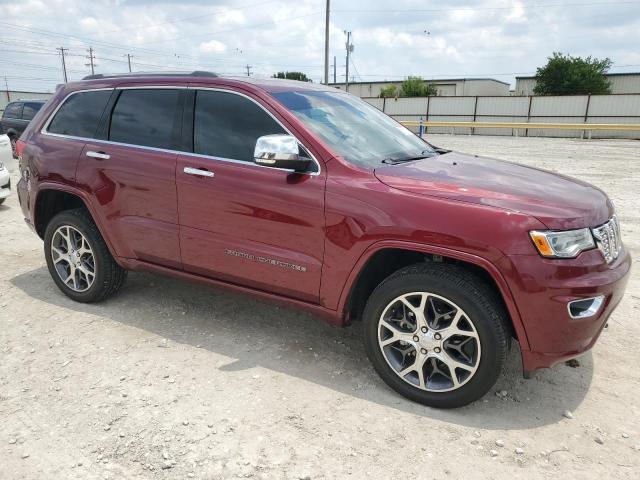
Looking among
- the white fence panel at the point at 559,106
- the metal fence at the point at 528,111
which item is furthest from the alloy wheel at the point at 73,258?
the white fence panel at the point at 559,106

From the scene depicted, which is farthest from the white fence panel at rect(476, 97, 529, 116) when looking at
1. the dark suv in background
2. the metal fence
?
the dark suv in background

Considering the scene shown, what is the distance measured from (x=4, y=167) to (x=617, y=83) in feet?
187

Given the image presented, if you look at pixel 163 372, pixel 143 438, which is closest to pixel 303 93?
pixel 163 372

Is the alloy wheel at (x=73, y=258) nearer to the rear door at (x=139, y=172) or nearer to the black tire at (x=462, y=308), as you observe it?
the rear door at (x=139, y=172)

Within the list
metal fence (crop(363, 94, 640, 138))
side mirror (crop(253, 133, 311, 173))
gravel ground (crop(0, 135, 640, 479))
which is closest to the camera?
gravel ground (crop(0, 135, 640, 479))

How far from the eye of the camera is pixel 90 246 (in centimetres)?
426

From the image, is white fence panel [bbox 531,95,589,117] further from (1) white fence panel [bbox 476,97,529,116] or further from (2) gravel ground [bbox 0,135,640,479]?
(2) gravel ground [bbox 0,135,640,479]

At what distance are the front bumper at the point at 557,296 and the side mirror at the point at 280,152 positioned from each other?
4.35 feet

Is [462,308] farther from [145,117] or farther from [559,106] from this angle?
[559,106]

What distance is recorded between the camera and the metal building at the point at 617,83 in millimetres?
49509

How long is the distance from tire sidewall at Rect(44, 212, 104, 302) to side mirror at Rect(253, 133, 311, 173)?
1886 millimetres

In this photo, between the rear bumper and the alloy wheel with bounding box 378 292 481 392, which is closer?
the alloy wheel with bounding box 378 292 481 392

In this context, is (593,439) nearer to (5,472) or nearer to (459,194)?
(459,194)

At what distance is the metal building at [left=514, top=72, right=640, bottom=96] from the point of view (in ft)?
162
